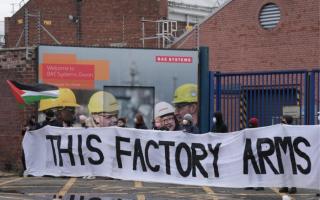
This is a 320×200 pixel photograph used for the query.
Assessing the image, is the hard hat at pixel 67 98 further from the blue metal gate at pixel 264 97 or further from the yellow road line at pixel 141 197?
the yellow road line at pixel 141 197

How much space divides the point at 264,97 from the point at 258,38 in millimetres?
10095

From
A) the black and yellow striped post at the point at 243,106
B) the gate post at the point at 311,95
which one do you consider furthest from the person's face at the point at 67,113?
the gate post at the point at 311,95

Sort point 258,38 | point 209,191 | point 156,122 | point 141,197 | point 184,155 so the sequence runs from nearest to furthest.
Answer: point 141,197, point 209,191, point 184,155, point 156,122, point 258,38

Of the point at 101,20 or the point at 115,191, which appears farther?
the point at 101,20

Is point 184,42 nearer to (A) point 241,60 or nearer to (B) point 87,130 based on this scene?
(A) point 241,60

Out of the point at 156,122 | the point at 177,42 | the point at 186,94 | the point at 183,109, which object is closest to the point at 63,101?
the point at 156,122

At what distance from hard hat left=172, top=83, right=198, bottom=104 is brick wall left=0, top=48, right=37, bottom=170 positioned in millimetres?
3986

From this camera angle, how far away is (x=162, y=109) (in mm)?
18750

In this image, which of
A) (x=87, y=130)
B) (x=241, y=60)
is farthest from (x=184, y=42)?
(x=87, y=130)

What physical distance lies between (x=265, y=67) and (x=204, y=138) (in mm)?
13186

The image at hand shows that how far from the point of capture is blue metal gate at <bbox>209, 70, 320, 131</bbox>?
1521 cm

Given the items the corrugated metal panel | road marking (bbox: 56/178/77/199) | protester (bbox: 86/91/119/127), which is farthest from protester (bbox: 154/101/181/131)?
the corrugated metal panel

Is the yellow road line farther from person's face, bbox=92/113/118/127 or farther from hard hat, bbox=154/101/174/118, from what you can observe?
hard hat, bbox=154/101/174/118

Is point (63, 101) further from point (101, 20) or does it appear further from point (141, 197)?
point (101, 20)
